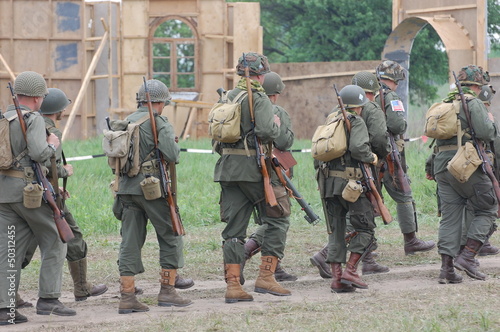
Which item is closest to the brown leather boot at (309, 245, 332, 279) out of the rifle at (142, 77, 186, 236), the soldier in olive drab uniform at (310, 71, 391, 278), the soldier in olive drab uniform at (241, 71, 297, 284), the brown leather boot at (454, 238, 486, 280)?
the soldier in olive drab uniform at (310, 71, 391, 278)

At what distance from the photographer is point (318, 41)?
29.5 m

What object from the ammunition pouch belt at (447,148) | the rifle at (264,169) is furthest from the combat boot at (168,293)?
the ammunition pouch belt at (447,148)

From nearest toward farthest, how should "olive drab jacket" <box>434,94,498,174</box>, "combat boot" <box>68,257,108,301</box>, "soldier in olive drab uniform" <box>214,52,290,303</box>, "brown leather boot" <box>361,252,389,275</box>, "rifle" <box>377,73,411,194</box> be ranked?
1. "soldier in olive drab uniform" <box>214,52,290,303</box>
2. "combat boot" <box>68,257,108,301</box>
3. "olive drab jacket" <box>434,94,498,174</box>
4. "brown leather boot" <box>361,252,389,275</box>
5. "rifle" <box>377,73,411,194</box>

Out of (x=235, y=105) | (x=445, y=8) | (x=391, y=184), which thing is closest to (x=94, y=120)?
(x=445, y=8)

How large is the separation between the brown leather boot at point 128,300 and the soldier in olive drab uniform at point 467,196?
2973 millimetres

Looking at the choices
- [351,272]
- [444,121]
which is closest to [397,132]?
[444,121]

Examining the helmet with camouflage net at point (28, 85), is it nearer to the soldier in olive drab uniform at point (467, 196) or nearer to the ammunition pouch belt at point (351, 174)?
the ammunition pouch belt at point (351, 174)

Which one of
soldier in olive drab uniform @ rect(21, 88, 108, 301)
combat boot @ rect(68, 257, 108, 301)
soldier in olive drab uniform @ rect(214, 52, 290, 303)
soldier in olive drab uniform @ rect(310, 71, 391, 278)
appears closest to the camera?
soldier in olive drab uniform @ rect(21, 88, 108, 301)

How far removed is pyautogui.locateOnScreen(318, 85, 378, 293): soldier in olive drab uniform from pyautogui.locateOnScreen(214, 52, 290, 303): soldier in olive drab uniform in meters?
0.54

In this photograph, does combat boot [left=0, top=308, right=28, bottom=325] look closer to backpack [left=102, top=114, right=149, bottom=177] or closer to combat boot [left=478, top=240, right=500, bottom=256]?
backpack [left=102, top=114, right=149, bottom=177]

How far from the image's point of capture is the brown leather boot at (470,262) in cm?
878

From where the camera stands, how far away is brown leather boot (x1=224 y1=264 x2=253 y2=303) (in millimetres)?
7816

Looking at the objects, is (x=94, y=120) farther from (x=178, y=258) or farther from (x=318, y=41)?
(x=178, y=258)

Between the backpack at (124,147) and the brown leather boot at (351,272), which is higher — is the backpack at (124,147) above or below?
above
